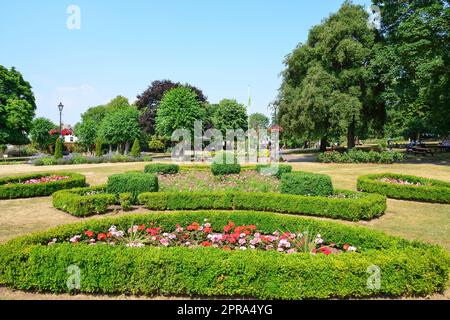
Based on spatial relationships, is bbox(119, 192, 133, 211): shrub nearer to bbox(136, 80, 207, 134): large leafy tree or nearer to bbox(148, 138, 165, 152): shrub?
bbox(136, 80, 207, 134): large leafy tree

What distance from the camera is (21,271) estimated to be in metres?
5.65

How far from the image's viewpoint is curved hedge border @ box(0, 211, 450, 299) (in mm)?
5277

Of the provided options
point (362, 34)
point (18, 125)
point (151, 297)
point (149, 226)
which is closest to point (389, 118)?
point (362, 34)

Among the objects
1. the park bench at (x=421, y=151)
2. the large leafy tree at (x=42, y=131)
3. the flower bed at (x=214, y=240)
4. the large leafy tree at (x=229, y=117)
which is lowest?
the flower bed at (x=214, y=240)

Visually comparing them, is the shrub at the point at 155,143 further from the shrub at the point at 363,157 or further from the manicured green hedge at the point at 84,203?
the manicured green hedge at the point at 84,203

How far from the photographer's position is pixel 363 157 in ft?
90.5

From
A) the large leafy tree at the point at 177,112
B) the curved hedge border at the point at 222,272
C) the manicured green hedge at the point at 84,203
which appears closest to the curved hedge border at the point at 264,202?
the manicured green hedge at the point at 84,203

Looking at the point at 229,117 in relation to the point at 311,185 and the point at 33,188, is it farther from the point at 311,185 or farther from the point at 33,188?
the point at 311,185

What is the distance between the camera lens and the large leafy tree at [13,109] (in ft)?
142

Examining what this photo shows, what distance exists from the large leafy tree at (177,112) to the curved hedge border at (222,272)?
1303 inches

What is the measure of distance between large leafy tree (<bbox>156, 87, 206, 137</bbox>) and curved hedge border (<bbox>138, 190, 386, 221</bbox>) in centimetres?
2688

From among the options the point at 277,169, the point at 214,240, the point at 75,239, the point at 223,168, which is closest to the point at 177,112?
the point at 223,168
